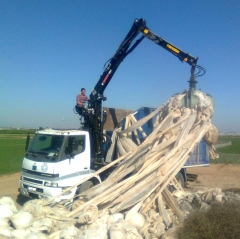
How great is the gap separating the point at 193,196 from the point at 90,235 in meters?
3.17

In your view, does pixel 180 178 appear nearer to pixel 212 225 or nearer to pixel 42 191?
pixel 42 191

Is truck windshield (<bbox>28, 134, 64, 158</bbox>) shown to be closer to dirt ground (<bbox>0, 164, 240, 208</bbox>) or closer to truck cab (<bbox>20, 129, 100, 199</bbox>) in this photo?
truck cab (<bbox>20, 129, 100, 199</bbox>)

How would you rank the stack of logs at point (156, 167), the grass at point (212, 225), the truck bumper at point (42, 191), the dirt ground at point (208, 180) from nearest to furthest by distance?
the grass at point (212, 225)
the stack of logs at point (156, 167)
the truck bumper at point (42, 191)
the dirt ground at point (208, 180)

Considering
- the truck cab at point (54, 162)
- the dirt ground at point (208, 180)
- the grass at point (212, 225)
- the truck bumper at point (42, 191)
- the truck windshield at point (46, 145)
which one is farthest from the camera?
the dirt ground at point (208, 180)

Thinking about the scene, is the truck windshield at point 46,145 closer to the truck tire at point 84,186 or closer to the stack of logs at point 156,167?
the truck tire at point 84,186

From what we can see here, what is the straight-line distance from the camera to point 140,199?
6113mm

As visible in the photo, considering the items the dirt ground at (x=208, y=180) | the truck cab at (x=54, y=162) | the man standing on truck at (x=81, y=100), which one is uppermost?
the man standing on truck at (x=81, y=100)

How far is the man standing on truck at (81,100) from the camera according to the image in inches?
419

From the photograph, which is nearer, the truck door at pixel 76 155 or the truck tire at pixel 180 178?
the truck door at pixel 76 155

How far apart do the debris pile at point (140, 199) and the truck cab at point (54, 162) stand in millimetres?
1634

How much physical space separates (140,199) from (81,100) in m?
5.57

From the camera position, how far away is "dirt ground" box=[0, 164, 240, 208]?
520 inches

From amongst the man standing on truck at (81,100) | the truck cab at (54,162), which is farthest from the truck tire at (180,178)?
the man standing on truck at (81,100)

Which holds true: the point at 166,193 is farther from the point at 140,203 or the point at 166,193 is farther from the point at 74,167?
the point at 74,167
